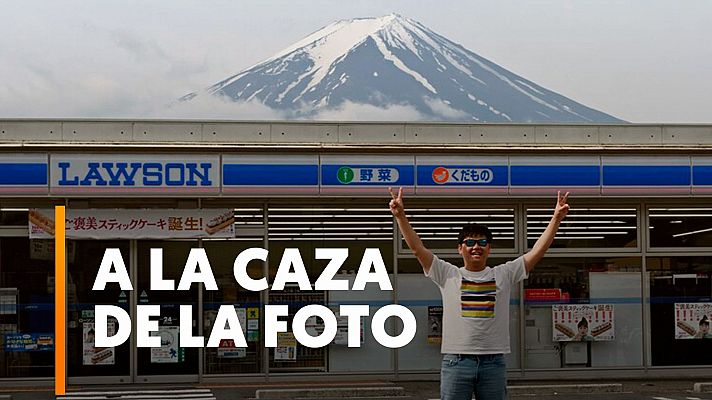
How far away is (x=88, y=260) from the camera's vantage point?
54.7ft

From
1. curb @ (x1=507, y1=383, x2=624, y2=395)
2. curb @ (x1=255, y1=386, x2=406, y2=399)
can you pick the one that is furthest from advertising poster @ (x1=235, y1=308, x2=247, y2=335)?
curb @ (x1=507, y1=383, x2=624, y2=395)

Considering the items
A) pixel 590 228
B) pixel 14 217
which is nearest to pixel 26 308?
pixel 14 217

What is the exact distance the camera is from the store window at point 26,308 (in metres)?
16.5

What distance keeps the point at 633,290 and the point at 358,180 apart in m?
4.37

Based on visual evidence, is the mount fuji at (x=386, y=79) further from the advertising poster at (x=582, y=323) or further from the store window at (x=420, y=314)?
the store window at (x=420, y=314)

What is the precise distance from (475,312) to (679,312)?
39.2 feet

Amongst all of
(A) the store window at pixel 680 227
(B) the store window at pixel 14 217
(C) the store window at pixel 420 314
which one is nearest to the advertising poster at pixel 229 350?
(C) the store window at pixel 420 314

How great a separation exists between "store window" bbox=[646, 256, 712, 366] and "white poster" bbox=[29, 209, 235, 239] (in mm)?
6254

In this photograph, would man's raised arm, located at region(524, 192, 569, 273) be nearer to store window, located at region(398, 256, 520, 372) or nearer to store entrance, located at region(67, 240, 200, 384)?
store window, located at region(398, 256, 520, 372)

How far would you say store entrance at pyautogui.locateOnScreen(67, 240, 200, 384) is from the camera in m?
16.6

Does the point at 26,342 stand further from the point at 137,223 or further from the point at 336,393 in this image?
the point at 336,393

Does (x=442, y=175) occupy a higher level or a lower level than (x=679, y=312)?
higher

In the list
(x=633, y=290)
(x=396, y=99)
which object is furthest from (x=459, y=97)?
(x=633, y=290)

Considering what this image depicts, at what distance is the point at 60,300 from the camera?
16516 millimetres
